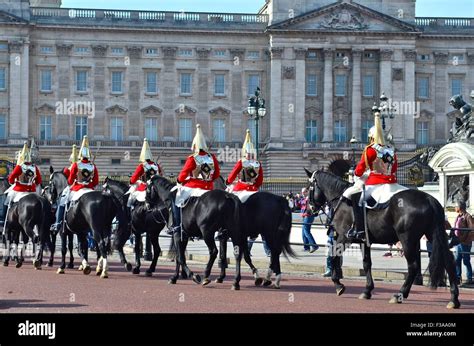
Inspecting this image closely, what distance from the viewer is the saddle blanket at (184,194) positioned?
18.7m

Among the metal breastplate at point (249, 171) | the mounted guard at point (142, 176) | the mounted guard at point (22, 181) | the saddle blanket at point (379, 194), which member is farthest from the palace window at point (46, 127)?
the saddle blanket at point (379, 194)

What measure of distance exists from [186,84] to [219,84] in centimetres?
266

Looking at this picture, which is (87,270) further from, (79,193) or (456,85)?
(456,85)

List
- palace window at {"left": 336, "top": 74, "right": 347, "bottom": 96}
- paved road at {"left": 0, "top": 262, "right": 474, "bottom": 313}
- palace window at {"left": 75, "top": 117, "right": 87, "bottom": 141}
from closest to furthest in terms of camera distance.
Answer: paved road at {"left": 0, "top": 262, "right": 474, "bottom": 313}, palace window at {"left": 75, "top": 117, "right": 87, "bottom": 141}, palace window at {"left": 336, "top": 74, "right": 347, "bottom": 96}

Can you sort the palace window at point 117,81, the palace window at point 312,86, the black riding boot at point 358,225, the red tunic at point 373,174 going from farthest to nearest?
the palace window at point 312,86
the palace window at point 117,81
the red tunic at point 373,174
the black riding boot at point 358,225

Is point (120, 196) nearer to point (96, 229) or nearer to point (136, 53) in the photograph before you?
point (96, 229)

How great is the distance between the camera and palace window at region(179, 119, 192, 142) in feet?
247

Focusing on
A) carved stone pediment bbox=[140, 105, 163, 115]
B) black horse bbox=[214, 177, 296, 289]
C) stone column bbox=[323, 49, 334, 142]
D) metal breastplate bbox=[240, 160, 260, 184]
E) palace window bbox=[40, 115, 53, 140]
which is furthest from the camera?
stone column bbox=[323, 49, 334, 142]

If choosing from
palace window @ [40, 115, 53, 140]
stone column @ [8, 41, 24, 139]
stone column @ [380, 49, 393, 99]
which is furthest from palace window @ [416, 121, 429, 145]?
stone column @ [8, 41, 24, 139]

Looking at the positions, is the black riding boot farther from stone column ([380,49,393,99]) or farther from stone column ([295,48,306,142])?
stone column ([380,49,393,99])

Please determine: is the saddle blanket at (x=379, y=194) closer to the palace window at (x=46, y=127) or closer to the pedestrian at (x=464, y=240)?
the pedestrian at (x=464, y=240)

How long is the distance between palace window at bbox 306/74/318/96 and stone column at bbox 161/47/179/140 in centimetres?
1057

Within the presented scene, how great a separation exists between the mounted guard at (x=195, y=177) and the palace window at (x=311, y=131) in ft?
186
